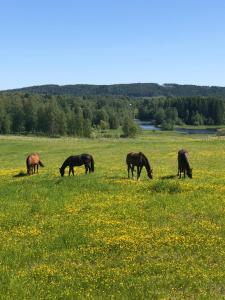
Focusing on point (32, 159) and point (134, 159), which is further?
point (32, 159)

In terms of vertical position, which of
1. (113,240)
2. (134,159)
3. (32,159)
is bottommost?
(113,240)

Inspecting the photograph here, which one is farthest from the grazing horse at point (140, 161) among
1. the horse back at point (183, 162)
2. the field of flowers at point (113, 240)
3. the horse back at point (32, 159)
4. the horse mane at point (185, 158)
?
the horse back at point (32, 159)

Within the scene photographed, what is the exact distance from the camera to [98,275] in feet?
45.5

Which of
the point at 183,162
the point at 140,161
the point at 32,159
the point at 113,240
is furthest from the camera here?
the point at 32,159

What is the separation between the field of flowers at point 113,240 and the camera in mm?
13078

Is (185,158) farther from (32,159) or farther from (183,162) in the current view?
(32,159)

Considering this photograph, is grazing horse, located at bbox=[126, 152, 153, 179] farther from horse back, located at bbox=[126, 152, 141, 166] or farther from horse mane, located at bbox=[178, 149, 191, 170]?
horse mane, located at bbox=[178, 149, 191, 170]

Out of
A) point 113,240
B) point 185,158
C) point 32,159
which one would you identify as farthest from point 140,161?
point 113,240

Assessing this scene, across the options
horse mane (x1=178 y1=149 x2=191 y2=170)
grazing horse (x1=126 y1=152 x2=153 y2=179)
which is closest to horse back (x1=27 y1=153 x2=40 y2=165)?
grazing horse (x1=126 y1=152 x2=153 y2=179)

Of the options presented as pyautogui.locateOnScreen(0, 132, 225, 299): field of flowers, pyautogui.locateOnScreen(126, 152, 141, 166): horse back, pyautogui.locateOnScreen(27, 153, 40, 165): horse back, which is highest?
pyautogui.locateOnScreen(126, 152, 141, 166): horse back

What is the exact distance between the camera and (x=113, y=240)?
55.9 feet

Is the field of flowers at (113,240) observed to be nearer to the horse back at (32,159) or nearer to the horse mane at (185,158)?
the horse mane at (185,158)

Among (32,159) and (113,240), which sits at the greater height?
(32,159)

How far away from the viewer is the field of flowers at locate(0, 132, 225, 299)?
13078mm
